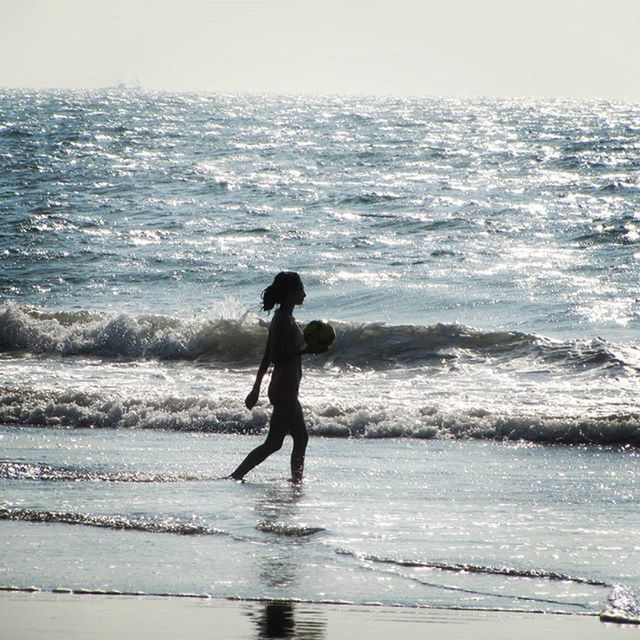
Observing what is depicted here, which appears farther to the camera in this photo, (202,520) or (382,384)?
(382,384)

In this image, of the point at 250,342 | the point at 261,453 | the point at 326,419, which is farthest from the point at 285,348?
the point at 250,342

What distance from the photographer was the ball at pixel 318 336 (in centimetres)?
830

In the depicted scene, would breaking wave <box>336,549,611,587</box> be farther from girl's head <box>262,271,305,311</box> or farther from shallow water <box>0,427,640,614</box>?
girl's head <box>262,271,305,311</box>

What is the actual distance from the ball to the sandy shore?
296 cm

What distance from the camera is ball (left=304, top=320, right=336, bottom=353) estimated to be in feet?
27.2

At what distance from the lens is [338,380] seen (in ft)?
51.1

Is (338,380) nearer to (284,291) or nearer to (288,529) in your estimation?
(284,291)

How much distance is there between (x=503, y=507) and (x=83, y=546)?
2.91 m

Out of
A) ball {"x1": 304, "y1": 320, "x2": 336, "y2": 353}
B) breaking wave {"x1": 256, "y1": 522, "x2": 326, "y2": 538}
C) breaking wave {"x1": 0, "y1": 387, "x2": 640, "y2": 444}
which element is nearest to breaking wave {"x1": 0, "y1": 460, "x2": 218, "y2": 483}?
ball {"x1": 304, "y1": 320, "x2": 336, "y2": 353}

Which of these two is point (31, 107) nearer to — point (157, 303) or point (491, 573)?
point (157, 303)

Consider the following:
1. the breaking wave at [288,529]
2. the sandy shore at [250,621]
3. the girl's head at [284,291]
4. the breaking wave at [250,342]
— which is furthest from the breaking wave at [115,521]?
the breaking wave at [250,342]

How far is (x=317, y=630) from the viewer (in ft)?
Result: 16.9

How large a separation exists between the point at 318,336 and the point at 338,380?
23.9ft

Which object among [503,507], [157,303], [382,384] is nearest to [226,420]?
[382,384]
